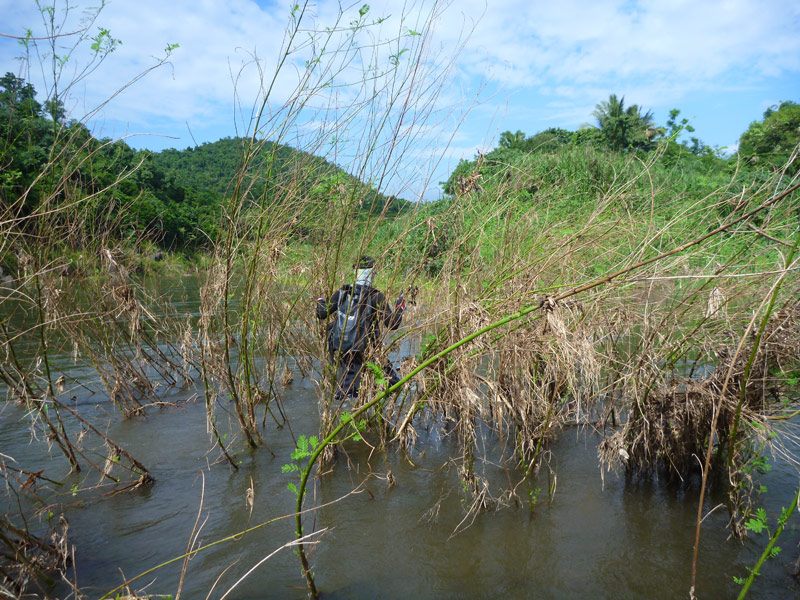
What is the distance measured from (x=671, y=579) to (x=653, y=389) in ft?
4.21

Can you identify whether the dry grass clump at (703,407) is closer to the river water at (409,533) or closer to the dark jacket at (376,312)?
the river water at (409,533)

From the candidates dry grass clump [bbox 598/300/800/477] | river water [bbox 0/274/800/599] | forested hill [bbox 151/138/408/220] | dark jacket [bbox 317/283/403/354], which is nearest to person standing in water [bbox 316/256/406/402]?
dark jacket [bbox 317/283/403/354]

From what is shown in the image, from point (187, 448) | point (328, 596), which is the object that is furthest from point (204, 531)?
point (187, 448)

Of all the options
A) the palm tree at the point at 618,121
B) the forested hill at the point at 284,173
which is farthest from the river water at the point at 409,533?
the palm tree at the point at 618,121

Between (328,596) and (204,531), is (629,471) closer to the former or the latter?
(328,596)

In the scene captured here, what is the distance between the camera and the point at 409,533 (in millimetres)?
3689

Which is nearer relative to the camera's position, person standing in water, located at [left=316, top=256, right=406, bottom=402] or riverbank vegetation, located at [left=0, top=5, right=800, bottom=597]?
riverbank vegetation, located at [left=0, top=5, right=800, bottom=597]

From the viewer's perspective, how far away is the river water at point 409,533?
3158mm

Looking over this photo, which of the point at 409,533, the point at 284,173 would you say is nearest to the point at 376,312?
the point at 284,173

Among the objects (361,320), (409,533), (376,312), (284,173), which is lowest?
(409,533)

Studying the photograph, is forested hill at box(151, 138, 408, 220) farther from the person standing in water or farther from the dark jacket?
the dark jacket

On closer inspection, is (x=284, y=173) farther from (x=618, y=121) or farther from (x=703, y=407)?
(x=618, y=121)

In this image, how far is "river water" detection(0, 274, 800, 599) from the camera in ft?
10.4

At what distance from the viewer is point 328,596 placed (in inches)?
120
